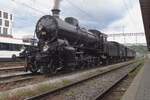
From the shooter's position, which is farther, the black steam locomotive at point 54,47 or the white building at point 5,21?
the white building at point 5,21

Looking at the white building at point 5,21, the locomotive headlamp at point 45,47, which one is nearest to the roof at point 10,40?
the locomotive headlamp at point 45,47

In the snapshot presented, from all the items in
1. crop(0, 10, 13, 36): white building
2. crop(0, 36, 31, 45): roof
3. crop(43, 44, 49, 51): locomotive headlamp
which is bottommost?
crop(43, 44, 49, 51): locomotive headlamp

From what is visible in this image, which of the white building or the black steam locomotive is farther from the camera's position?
the white building

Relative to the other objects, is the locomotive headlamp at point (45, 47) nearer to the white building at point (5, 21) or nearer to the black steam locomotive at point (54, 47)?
the black steam locomotive at point (54, 47)

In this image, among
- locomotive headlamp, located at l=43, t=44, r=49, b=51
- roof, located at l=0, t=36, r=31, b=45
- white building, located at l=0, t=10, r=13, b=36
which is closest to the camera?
locomotive headlamp, located at l=43, t=44, r=49, b=51

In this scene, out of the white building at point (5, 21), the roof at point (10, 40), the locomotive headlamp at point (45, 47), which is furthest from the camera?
the white building at point (5, 21)

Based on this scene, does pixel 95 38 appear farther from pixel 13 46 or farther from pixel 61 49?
pixel 13 46

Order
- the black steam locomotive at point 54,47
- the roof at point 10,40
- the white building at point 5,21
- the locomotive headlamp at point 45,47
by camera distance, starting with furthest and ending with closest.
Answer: the white building at point 5,21 < the roof at point 10,40 < the locomotive headlamp at point 45,47 < the black steam locomotive at point 54,47

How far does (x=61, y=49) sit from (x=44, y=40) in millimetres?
1840

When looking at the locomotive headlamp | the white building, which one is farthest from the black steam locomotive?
the white building

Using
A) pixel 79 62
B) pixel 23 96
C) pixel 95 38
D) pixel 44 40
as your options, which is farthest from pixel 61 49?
pixel 95 38

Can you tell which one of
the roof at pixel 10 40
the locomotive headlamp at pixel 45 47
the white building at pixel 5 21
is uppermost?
the white building at pixel 5 21

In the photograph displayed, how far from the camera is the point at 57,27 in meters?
16.2

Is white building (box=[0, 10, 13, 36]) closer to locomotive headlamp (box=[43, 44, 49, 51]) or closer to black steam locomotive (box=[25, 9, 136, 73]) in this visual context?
black steam locomotive (box=[25, 9, 136, 73])
